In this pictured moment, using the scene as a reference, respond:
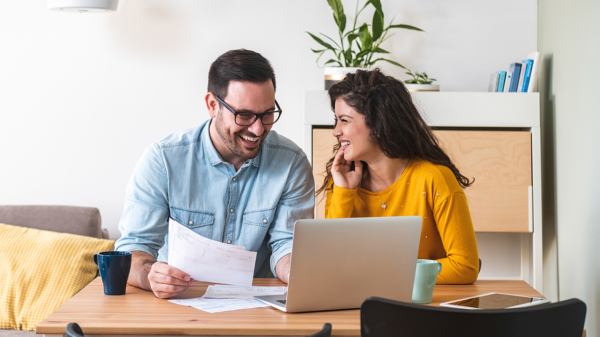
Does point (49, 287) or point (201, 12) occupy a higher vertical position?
point (201, 12)

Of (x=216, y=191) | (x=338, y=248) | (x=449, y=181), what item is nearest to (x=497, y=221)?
(x=449, y=181)

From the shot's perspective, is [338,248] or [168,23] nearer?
[338,248]

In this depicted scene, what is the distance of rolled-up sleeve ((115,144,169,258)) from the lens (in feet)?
5.32

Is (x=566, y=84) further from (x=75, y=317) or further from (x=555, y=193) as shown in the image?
(x=75, y=317)

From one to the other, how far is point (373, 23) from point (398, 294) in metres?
1.86

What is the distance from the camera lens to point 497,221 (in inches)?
111

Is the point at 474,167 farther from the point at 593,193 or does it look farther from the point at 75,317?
the point at 75,317

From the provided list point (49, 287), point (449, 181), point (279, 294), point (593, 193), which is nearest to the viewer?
point (279, 294)

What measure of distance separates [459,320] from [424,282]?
368 millimetres

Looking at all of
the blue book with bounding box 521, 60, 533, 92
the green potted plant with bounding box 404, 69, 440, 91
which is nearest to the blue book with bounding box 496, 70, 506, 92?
the blue book with bounding box 521, 60, 533, 92

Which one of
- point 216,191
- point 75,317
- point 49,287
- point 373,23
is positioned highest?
point 373,23

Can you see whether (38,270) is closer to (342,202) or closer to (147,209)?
(147,209)

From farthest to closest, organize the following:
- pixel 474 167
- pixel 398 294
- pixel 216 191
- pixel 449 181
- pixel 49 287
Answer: pixel 474 167, pixel 49 287, pixel 449 181, pixel 216 191, pixel 398 294

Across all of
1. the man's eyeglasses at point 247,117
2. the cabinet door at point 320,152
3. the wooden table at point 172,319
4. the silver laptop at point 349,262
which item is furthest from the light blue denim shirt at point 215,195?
the cabinet door at point 320,152
